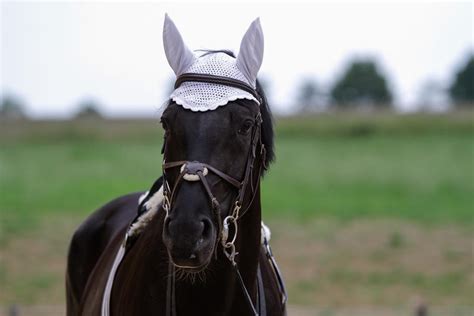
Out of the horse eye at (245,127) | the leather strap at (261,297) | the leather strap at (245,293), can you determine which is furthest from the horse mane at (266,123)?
the leather strap at (261,297)

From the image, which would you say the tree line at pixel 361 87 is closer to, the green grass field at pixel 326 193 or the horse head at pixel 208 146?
the green grass field at pixel 326 193

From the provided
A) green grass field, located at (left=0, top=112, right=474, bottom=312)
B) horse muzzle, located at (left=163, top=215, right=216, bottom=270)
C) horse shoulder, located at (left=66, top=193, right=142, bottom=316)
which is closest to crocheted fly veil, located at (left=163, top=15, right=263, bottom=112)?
horse muzzle, located at (left=163, top=215, right=216, bottom=270)

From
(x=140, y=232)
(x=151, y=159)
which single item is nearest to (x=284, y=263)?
(x=140, y=232)

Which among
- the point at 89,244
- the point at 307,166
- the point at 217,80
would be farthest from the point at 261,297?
the point at 307,166

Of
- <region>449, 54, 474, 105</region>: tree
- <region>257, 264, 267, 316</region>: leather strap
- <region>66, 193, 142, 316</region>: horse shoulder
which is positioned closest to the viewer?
<region>257, 264, 267, 316</region>: leather strap

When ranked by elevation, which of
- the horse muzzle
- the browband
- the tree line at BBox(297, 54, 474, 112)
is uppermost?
the browband

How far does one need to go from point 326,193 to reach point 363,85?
210 feet

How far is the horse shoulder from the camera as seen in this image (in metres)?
4.59

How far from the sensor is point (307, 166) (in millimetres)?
26031

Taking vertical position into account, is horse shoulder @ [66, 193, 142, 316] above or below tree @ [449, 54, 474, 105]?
above

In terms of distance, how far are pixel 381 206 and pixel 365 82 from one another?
66.0 meters

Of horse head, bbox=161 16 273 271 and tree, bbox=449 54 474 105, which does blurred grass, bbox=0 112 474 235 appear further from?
tree, bbox=449 54 474 105

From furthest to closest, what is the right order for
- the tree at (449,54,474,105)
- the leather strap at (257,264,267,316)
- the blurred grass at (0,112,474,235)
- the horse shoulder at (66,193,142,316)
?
the tree at (449,54,474,105)
the blurred grass at (0,112,474,235)
the horse shoulder at (66,193,142,316)
the leather strap at (257,264,267,316)

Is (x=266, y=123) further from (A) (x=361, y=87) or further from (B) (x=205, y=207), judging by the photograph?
(A) (x=361, y=87)
